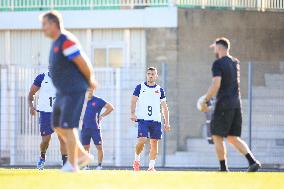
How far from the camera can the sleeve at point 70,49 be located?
47.6ft

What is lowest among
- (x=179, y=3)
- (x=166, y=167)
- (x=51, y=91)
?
(x=166, y=167)

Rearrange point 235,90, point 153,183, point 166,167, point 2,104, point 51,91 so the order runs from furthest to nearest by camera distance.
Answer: point 2,104 → point 166,167 → point 51,91 → point 235,90 → point 153,183

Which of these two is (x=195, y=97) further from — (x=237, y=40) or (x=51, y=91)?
(x=51, y=91)

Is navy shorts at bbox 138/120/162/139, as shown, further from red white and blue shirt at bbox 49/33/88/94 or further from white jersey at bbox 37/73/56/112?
red white and blue shirt at bbox 49/33/88/94

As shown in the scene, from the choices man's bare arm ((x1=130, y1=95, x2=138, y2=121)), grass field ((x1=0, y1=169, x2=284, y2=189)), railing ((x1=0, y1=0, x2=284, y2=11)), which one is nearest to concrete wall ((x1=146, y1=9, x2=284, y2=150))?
railing ((x1=0, y1=0, x2=284, y2=11))

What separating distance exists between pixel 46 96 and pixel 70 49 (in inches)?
273

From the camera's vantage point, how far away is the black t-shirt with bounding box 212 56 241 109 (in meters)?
16.9

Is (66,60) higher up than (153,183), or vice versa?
(66,60)

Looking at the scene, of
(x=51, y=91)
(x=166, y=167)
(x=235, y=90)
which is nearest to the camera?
(x=235, y=90)

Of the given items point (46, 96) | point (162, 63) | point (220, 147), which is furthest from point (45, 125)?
point (162, 63)

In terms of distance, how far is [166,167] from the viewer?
90.8 ft

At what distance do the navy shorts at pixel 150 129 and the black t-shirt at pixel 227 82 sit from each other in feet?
16.4

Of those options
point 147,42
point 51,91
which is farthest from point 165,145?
point 51,91

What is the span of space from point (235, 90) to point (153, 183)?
167 inches
